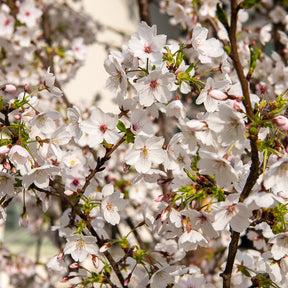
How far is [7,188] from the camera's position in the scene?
4.63 feet

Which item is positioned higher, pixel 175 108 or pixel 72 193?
pixel 175 108

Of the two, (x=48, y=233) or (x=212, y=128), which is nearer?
(x=212, y=128)

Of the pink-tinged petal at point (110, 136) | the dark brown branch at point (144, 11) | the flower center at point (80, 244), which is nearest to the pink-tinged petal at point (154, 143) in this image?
the pink-tinged petal at point (110, 136)

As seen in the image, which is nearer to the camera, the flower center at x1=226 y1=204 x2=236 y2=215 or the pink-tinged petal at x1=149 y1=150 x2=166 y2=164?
the flower center at x1=226 y1=204 x2=236 y2=215

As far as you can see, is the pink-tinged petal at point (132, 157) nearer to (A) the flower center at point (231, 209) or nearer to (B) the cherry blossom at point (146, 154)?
(B) the cherry blossom at point (146, 154)

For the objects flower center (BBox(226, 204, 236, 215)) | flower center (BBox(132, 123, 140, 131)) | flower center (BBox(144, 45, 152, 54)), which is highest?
flower center (BBox(144, 45, 152, 54))

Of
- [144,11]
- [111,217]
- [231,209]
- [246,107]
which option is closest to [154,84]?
[246,107]

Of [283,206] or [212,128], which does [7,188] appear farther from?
[283,206]

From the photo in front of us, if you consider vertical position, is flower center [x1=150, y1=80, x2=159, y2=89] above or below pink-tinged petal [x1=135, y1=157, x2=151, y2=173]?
above

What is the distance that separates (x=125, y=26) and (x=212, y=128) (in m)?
6.51

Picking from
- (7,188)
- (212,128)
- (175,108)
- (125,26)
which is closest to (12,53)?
(7,188)

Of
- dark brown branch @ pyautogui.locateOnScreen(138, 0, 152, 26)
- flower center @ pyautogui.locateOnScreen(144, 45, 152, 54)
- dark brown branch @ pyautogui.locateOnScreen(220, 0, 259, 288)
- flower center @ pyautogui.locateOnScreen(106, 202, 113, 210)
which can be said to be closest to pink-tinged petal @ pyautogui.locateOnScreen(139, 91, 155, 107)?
flower center @ pyautogui.locateOnScreen(144, 45, 152, 54)

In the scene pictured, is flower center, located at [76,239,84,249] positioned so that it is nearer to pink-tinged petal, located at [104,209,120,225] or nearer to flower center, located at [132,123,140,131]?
pink-tinged petal, located at [104,209,120,225]

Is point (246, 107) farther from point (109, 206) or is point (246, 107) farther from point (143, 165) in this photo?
point (109, 206)
